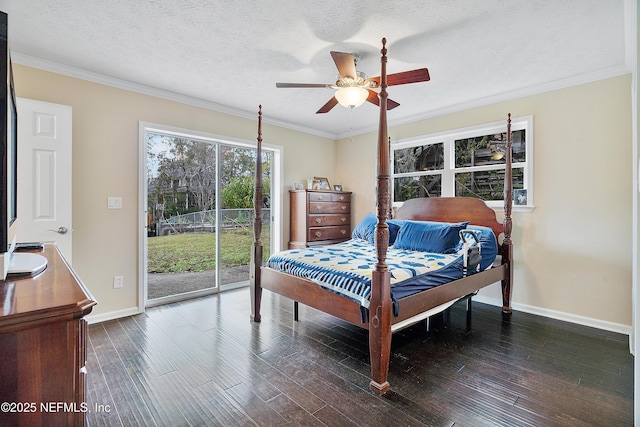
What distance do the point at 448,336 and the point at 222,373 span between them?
200 centimetres

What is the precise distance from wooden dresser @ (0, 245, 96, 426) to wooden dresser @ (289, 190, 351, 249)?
3.81 m

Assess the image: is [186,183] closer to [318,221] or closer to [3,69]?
[318,221]

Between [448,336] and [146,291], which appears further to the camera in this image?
[146,291]

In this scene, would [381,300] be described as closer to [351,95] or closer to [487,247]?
[351,95]

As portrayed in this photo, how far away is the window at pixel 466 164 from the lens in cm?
356

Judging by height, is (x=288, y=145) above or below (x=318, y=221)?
above

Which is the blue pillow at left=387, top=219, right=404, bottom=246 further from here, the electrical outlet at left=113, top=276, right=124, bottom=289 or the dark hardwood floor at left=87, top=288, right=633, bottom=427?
the electrical outlet at left=113, top=276, right=124, bottom=289

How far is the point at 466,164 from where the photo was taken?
405cm

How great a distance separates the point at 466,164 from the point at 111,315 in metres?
4.52

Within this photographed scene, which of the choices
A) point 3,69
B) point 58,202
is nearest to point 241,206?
point 58,202

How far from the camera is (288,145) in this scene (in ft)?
16.0

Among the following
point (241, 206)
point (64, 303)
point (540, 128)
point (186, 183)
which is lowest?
point (64, 303)

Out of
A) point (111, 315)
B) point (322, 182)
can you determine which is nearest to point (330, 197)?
point (322, 182)

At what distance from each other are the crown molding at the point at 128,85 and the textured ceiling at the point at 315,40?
1.0 inches
